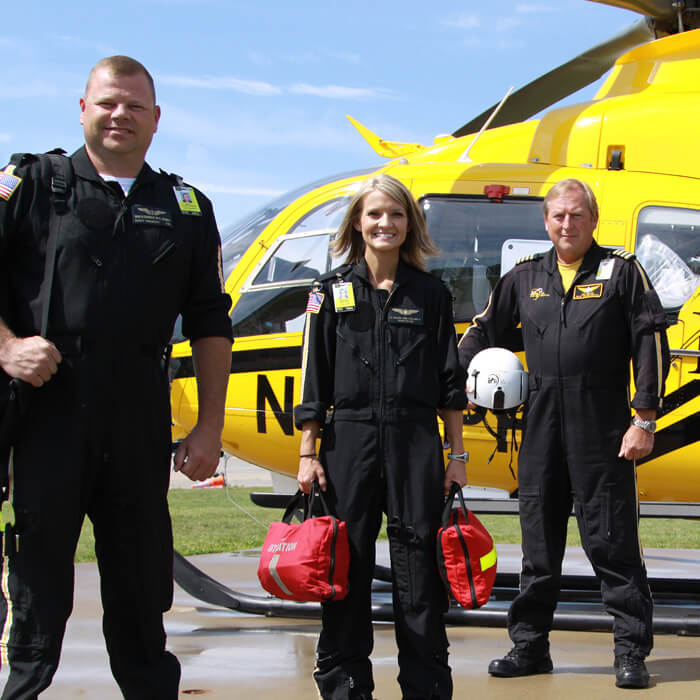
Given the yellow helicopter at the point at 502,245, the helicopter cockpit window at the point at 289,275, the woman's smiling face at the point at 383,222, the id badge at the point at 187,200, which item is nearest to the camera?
the id badge at the point at 187,200

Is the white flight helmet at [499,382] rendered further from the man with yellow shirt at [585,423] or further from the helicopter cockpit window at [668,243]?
the helicopter cockpit window at [668,243]

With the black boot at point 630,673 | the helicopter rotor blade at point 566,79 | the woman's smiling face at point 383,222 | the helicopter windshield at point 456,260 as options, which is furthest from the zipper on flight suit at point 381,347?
the helicopter rotor blade at point 566,79

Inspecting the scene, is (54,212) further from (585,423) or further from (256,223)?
(256,223)

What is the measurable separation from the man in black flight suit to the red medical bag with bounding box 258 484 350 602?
535 millimetres

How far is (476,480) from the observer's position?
207 inches

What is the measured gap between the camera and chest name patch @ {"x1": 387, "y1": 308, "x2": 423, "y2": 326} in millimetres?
3291

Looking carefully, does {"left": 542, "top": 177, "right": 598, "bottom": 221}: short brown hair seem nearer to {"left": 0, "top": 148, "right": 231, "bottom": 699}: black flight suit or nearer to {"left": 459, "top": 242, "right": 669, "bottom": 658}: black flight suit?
{"left": 459, "top": 242, "right": 669, "bottom": 658}: black flight suit

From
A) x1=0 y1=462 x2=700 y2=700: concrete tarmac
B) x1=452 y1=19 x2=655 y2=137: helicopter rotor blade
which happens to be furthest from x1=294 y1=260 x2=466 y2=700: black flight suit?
x1=452 y1=19 x2=655 y2=137: helicopter rotor blade

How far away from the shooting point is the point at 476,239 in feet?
17.2

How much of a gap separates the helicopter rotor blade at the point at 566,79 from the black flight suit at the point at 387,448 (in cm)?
319

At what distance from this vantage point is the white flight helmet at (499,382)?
4.08 meters

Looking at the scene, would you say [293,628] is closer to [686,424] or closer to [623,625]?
[623,625]

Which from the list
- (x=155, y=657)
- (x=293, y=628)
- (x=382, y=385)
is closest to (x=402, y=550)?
(x=382, y=385)

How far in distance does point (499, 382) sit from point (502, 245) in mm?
1364
